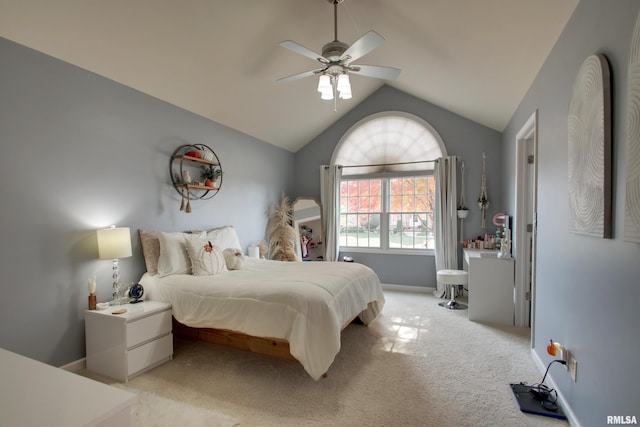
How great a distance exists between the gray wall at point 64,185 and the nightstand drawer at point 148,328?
61cm

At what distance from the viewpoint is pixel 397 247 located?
5551mm

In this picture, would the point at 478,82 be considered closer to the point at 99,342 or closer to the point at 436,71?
the point at 436,71

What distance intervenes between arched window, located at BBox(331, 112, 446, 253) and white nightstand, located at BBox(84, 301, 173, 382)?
3770 mm

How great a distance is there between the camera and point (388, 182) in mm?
5629

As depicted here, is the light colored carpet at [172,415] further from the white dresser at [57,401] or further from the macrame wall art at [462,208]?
the macrame wall art at [462,208]

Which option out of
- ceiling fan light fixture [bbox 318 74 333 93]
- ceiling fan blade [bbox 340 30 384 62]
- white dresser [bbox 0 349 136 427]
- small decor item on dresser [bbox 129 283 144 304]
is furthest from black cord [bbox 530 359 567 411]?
small decor item on dresser [bbox 129 283 144 304]

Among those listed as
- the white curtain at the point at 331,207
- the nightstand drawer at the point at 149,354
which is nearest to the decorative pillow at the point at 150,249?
the nightstand drawer at the point at 149,354

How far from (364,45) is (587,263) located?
2.10 meters

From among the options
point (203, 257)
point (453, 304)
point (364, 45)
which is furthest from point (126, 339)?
point (453, 304)

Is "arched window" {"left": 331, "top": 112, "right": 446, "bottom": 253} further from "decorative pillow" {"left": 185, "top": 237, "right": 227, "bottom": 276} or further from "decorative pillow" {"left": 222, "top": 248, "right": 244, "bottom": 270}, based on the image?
"decorative pillow" {"left": 185, "top": 237, "right": 227, "bottom": 276}

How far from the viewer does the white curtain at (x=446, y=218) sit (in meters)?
4.96

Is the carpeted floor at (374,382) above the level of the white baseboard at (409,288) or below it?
above

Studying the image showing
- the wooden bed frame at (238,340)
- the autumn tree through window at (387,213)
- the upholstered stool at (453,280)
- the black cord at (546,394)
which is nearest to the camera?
the black cord at (546,394)

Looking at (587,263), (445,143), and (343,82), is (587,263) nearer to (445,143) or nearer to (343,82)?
(343,82)
